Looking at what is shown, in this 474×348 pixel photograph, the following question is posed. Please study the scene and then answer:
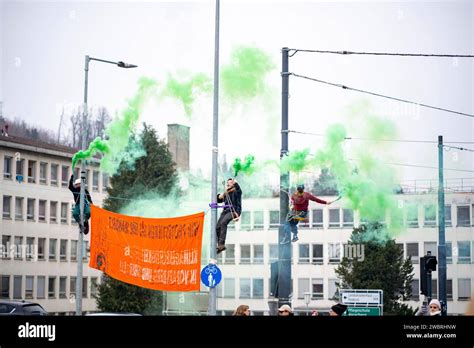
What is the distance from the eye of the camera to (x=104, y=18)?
53.5 ft

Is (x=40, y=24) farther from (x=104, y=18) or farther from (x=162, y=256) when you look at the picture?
(x=162, y=256)

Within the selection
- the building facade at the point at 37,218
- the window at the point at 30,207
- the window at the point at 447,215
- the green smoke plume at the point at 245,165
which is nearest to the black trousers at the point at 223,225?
the green smoke plume at the point at 245,165

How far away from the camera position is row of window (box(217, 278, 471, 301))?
1691 centimetres

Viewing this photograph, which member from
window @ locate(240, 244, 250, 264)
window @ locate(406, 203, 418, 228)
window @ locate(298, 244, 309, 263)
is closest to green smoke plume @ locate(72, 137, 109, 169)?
window @ locate(240, 244, 250, 264)

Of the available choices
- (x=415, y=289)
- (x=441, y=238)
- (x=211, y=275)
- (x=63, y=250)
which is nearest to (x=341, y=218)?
(x=441, y=238)

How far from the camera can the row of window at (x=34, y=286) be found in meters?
17.7

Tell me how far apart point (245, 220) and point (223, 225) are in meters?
0.74

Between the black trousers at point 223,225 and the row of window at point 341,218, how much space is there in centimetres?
44

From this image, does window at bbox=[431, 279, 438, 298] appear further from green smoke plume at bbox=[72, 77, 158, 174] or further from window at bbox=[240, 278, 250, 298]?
green smoke plume at bbox=[72, 77, 158, 174]

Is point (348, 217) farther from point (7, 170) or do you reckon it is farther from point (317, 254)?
point (7, 170)

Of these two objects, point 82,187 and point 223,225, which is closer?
point 223,225

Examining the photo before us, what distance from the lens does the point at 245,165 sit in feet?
55.9
